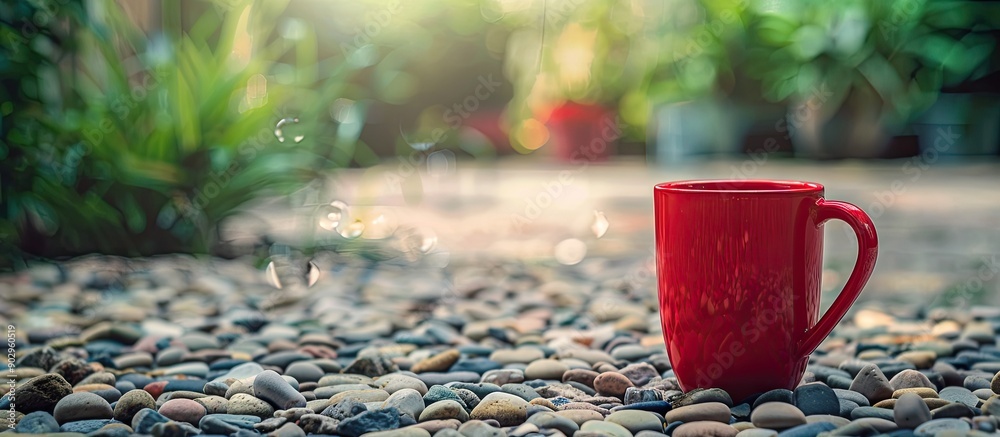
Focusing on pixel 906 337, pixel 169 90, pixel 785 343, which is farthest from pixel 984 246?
pixel 169 90

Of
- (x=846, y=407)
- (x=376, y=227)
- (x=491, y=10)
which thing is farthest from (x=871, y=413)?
(x=491, y=10)

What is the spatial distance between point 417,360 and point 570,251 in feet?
3.49

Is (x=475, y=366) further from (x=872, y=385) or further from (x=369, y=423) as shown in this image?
(x=872, y=385)

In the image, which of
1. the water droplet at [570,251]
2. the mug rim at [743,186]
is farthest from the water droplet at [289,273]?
the mug rim at [743,186]

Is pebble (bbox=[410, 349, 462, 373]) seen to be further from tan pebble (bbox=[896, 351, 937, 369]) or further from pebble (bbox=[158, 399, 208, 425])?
tan pebble (bbox=[896, 351, 937, 369])

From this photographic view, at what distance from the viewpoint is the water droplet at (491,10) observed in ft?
14.7

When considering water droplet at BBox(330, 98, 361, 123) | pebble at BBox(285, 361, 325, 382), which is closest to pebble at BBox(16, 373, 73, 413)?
pebble at BBox(285, 361, 325, 382)

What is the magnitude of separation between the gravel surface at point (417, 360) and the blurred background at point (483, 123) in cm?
19

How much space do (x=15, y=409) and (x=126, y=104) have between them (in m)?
1.09

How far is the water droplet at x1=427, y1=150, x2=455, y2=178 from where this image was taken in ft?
12.9

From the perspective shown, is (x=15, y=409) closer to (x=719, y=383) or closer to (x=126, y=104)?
(x=719, y=383)

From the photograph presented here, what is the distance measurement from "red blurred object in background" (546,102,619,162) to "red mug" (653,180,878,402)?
3.30 meters

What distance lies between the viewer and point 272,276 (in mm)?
1671

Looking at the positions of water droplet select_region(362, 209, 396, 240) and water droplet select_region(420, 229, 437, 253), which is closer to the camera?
water droplet select_region(362, 209, 396, 240)
